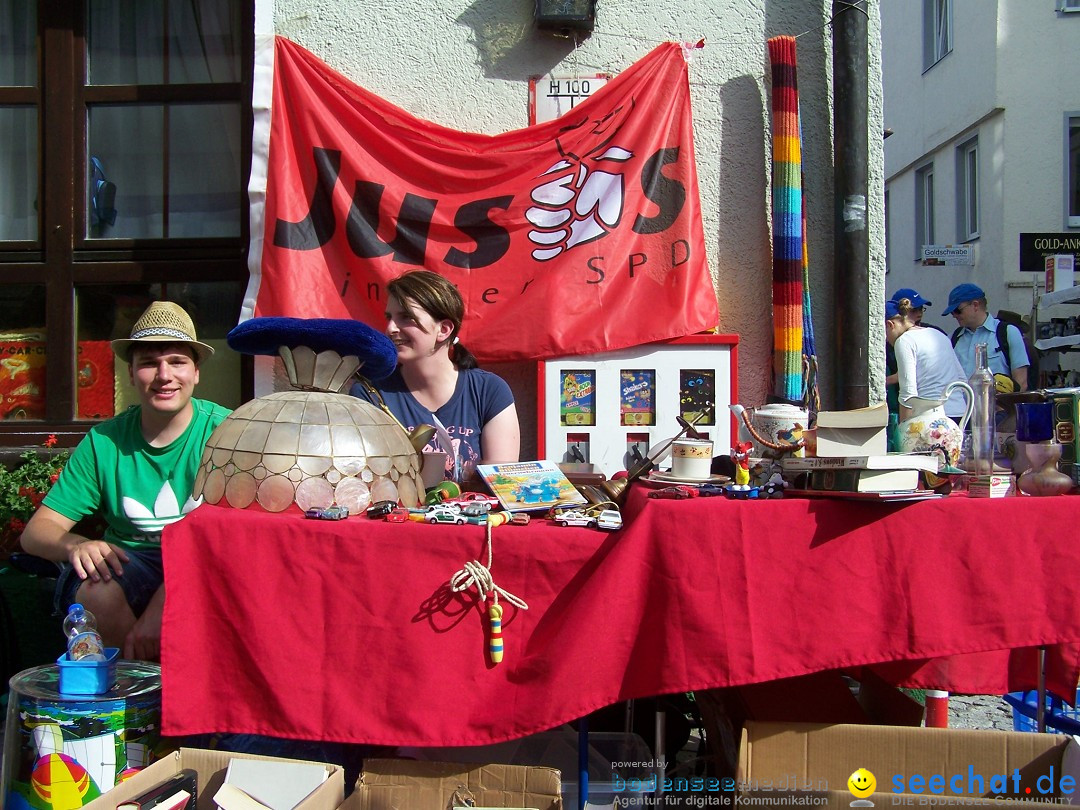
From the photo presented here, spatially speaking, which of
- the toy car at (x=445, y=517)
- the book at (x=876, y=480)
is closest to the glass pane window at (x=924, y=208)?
the book at (x=876, y=480)

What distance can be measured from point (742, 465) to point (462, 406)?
112 cm

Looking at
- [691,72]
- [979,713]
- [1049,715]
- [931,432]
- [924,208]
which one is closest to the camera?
[931,432]

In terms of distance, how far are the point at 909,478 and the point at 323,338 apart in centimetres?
143

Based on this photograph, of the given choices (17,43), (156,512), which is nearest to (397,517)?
(156,512)

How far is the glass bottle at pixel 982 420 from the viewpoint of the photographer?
1.95 meters

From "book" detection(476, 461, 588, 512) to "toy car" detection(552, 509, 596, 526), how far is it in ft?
0.34

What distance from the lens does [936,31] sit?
12.6 metres

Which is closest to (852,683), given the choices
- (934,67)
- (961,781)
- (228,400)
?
(961,781)

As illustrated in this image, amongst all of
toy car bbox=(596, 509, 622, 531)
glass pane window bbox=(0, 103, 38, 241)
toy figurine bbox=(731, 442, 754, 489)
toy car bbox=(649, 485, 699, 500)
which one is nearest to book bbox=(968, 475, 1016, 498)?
toy figurine bbox=(731, 442, 754, 489)

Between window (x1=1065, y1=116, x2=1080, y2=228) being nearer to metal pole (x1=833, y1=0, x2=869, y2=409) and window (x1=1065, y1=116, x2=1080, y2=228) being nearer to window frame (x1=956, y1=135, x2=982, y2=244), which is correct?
window frame (x1=956, y1=135, x2=982, y2=244)

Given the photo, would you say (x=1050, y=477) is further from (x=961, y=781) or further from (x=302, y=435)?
(x=302, y=435)

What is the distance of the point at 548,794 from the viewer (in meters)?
1.83

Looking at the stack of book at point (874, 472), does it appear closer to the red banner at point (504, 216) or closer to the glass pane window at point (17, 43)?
the red banner at point (504, 216)

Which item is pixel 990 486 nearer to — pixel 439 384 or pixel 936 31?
pixel 439 384
